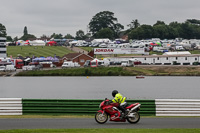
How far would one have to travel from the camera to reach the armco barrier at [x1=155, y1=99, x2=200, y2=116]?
25.0 metres

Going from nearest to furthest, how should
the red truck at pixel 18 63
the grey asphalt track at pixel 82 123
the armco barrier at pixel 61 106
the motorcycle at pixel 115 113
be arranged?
the grey asphalt track at pixel 82 123
the motorcycle at pixel 115 113
the armco barrier at pixel 61 106
the red truck at pixel 18 63

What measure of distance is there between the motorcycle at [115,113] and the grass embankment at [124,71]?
258 ft

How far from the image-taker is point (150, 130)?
19.8 metres

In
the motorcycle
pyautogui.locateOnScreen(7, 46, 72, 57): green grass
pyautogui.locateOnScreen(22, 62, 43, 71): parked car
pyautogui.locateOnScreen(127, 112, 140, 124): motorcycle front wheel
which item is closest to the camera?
the motorcycle

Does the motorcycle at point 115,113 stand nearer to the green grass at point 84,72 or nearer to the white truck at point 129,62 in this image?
the green grass at point 84,72

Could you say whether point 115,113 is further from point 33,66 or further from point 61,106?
point 33,66

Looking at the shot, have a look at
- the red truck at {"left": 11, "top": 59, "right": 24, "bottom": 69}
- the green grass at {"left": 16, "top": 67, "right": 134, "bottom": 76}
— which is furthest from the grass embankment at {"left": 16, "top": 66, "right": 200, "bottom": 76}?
the red truck at {"left": 11, "top": 59, "right": 24, "bottom": 69}

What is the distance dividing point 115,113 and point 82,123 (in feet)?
6.55

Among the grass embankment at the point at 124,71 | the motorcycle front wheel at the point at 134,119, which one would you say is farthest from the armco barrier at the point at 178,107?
the grass embankment at the point at 124,71

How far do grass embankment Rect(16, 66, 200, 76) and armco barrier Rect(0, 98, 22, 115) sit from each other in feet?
250

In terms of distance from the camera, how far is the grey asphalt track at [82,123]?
21391 mm

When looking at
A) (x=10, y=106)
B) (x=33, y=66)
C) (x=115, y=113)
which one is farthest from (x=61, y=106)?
(x=33, y=66)

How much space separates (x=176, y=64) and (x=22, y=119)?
307ft

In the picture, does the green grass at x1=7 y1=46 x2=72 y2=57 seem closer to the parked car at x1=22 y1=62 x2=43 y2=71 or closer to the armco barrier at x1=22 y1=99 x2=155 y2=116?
the parked car at x1=22 y1=62 x2=43 y2=71
